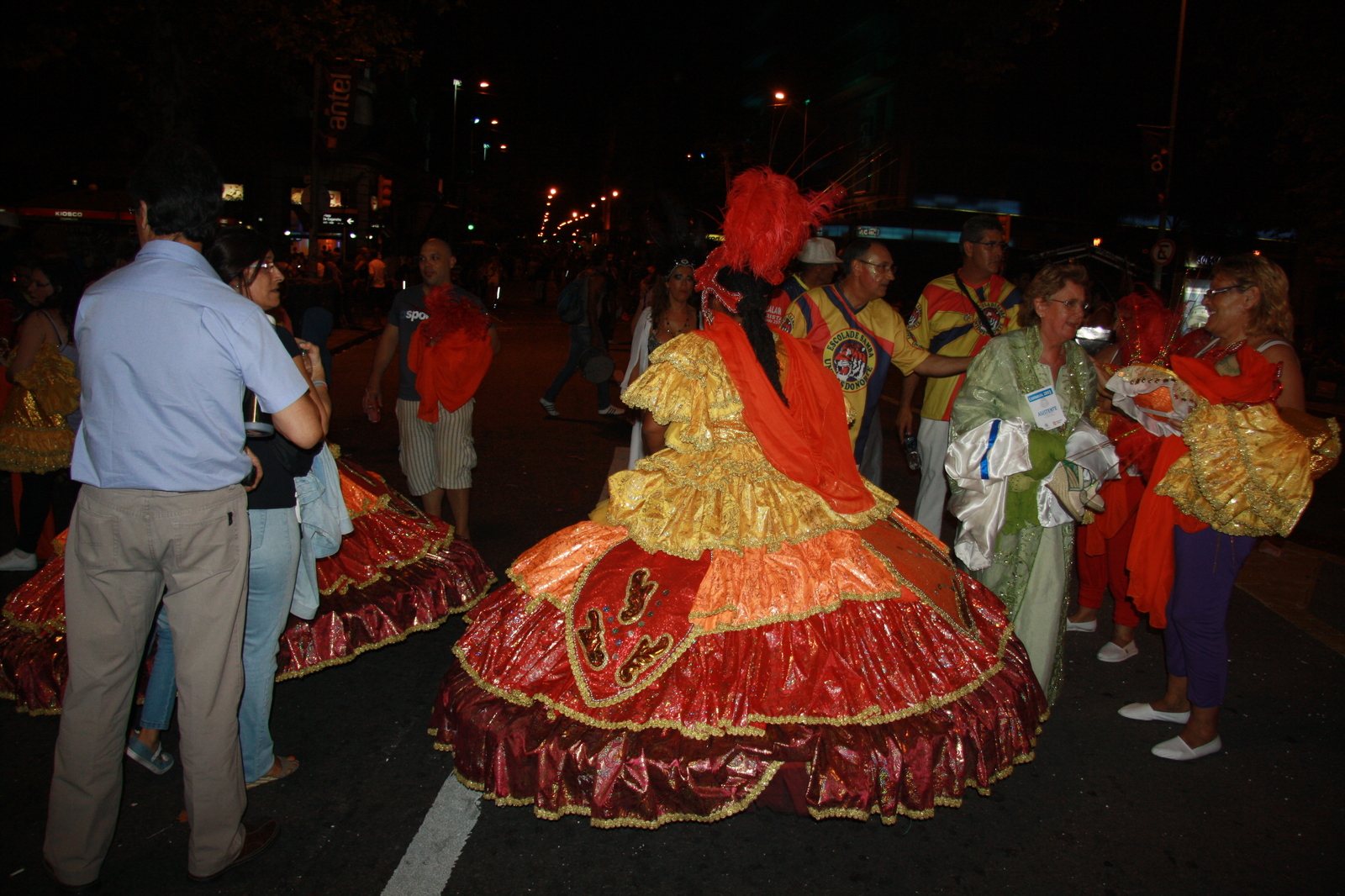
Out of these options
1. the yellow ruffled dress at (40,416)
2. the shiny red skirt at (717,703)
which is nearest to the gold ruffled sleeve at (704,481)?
the shiny red skirt at (717,703)

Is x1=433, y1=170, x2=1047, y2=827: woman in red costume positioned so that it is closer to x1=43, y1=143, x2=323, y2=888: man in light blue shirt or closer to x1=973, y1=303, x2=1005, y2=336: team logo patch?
x1=43, y1=143, x2=323, y2=888: man in light blue shirt

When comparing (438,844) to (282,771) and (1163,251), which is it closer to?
(282,771)

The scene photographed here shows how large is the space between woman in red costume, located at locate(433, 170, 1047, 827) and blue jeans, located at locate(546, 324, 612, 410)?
319 inches

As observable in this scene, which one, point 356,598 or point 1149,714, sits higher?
point 356,598

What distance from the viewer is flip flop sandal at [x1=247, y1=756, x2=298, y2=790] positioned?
10.7ft

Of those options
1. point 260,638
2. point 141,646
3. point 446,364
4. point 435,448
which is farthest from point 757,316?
point 435,448

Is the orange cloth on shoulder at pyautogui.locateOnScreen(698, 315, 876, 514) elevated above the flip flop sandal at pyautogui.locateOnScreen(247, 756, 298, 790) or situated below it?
above

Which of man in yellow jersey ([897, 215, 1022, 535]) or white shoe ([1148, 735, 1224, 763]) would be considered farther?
man in yellow jersey ([897, 215, 1022, 535])

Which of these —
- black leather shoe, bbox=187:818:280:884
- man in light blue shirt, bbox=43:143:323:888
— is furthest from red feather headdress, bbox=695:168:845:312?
black leather shoe, bbox=187:818:280:884

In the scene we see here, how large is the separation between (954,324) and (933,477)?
954mm

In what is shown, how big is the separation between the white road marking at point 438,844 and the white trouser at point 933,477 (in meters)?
3.14

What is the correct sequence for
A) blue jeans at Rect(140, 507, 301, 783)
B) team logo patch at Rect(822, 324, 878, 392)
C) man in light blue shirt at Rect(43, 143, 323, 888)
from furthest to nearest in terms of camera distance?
team logo patch at Rect(822, 324, 878, 392) → blue jeans at Rect(140, 507, 301, 783) → man in light blue shirt at Rect(43, 143, 323, 888)

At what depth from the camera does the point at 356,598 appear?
403 cm

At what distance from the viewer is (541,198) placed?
72.2m
